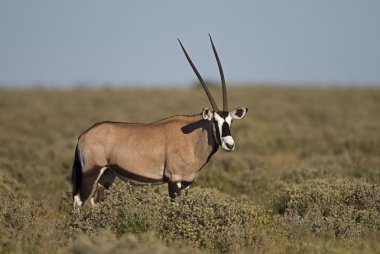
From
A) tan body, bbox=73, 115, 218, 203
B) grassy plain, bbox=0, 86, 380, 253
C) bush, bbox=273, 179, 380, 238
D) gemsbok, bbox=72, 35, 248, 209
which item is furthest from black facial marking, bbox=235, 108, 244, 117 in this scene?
bush, bbox=273, 179, 380, 238

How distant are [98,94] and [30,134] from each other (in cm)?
1432

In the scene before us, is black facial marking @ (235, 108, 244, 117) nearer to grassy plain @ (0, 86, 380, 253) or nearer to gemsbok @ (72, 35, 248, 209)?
gemsbok @ (72, 35, 248, 209)

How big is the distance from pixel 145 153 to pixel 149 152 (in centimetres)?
6

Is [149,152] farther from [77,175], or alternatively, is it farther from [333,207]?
[333,207]

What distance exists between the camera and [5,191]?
1138 centimetres

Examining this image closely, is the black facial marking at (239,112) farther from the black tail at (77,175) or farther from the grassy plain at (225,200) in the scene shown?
the black tail at (77,175)

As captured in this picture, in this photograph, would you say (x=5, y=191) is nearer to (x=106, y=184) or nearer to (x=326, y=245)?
(x=106, y=184)

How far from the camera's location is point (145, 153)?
30.0 ft

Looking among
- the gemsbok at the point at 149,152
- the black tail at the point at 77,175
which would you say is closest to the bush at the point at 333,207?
the gemsbok at the point at 149,152

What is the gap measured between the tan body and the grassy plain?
15.2 inches

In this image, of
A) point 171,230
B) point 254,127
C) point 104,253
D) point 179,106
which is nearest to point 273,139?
point 254,127

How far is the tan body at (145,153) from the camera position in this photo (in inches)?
357

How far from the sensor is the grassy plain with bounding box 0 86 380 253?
24.4ft

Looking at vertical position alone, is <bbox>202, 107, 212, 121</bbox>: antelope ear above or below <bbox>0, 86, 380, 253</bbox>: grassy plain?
above
